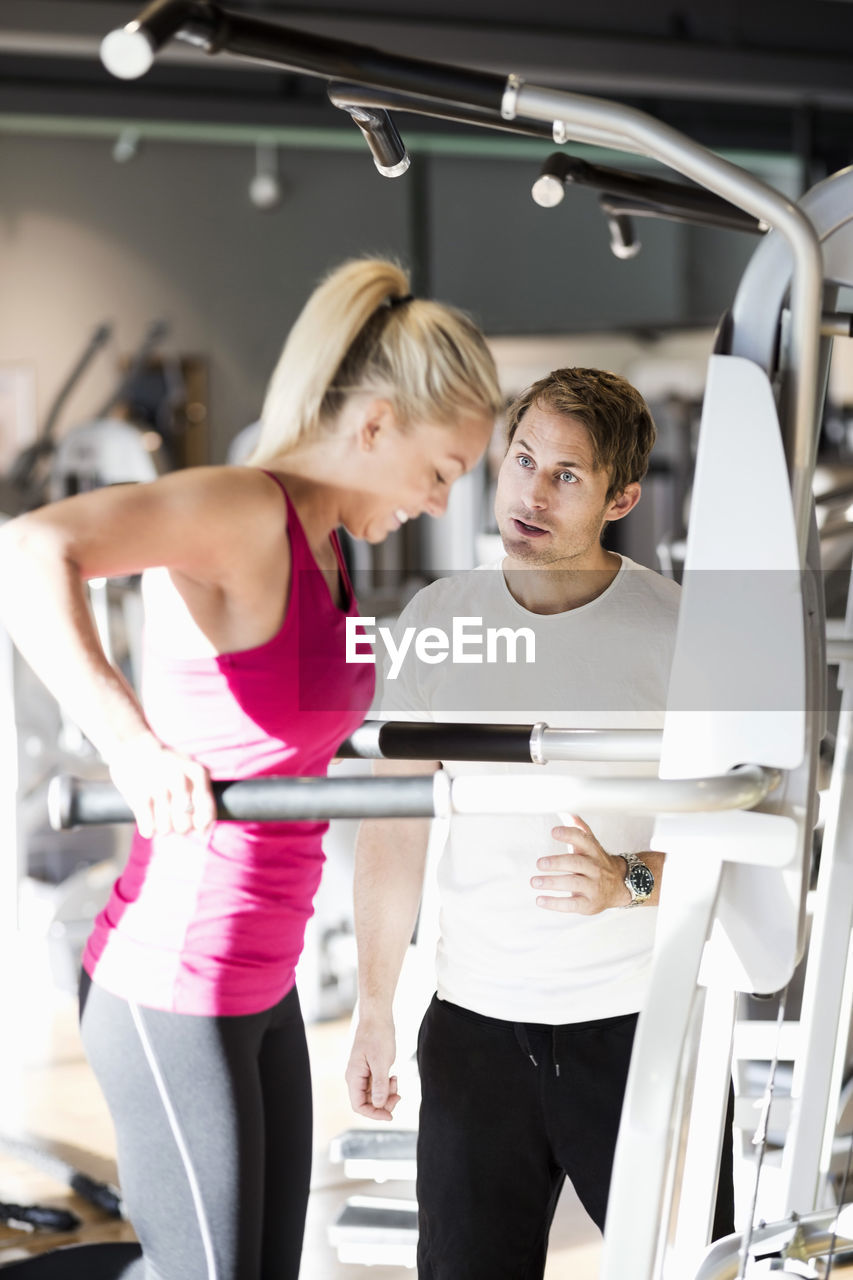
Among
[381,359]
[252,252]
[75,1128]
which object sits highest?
[252,252]

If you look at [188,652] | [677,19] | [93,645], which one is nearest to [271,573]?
[188,652]

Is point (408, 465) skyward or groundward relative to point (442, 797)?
skyward

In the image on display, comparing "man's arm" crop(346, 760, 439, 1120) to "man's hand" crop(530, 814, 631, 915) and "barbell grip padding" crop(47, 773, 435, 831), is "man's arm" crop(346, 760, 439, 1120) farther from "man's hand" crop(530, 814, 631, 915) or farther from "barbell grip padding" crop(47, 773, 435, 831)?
"barbell grip padding" crop(47, 773, 435, 831)

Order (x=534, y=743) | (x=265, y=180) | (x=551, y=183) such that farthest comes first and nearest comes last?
(x=265, y=180), (x=551, y=183), (x=534, y=743)

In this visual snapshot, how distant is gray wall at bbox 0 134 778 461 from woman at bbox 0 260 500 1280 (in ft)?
13.9

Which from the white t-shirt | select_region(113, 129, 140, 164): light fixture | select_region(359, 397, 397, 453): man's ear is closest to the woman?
select_region(359, 397, 397, 453): man's ear

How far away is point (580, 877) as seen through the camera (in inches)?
47.0

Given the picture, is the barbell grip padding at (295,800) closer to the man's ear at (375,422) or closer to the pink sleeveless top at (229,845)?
the pink sleeveless top at (229,845)

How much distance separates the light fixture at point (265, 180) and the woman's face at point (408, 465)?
490 centimetres

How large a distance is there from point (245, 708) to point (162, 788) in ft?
0.68

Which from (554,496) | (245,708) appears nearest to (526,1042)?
(245,708)

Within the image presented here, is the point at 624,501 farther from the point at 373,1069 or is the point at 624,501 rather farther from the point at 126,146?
the point at 126,146

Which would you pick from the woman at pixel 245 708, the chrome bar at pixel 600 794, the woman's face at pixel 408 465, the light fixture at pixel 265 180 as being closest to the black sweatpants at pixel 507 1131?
the woman at pixel 245 708

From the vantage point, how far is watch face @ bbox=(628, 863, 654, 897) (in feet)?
4.09
